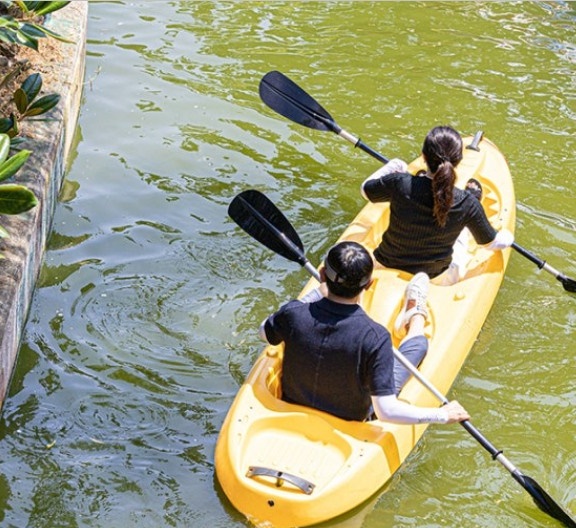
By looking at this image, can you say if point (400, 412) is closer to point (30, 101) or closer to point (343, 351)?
point (343, 351)

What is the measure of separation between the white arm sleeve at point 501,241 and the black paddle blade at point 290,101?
165cm

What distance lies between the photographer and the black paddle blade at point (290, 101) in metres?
7.29

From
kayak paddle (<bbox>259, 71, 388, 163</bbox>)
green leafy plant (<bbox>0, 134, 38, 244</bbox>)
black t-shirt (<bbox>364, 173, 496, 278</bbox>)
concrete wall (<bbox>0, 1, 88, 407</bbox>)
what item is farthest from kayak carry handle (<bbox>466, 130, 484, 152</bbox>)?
green leafy plant (<bbox>0, 134, 38, 244</bbox>)

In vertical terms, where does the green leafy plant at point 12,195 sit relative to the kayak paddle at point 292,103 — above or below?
above

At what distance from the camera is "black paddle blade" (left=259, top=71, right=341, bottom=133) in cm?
729

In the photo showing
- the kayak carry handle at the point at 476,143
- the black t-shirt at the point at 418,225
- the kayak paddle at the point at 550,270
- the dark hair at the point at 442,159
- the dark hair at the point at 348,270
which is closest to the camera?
the dark hair at the point at 348,270

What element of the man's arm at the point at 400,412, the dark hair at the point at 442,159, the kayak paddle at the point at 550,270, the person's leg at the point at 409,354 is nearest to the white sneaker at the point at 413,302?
the person's leg at the point at 409,354

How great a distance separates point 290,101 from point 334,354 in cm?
309

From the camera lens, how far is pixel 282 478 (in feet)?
15.2

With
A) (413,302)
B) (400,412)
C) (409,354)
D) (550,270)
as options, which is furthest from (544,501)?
(550,270)

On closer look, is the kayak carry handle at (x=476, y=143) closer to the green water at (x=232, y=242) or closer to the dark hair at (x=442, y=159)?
the green water at (x=232, y=242)

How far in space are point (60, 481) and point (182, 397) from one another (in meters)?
0.89

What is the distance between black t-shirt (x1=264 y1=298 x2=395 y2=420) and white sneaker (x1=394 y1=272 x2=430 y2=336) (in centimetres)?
84

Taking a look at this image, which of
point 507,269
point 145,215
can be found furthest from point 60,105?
point 507,269
